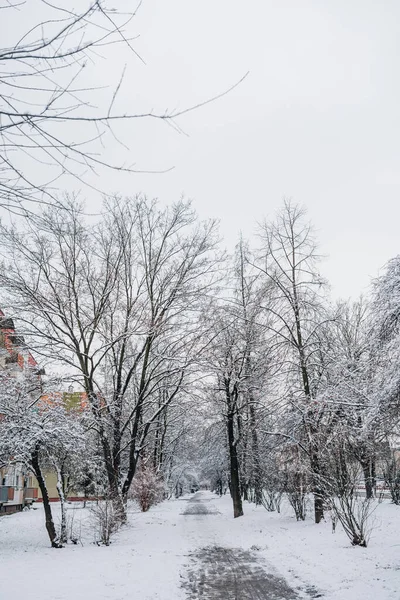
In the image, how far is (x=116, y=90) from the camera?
2.45m

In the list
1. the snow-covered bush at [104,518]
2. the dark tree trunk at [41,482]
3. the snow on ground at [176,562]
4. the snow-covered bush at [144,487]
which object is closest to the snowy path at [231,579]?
the snow on ground at [176,562]

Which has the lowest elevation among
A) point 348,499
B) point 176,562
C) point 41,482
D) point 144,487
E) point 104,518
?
point 144,487

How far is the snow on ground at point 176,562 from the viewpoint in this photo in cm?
660

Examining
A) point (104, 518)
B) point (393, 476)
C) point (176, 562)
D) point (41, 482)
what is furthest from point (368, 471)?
point (41, 482)

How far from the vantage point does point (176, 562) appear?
30.9 feet

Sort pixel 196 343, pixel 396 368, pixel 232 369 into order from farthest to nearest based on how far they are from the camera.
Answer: pixel 232 369, pixel 196 343, pixel 396 368

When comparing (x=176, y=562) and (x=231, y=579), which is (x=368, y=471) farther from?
(x=231, y=579)

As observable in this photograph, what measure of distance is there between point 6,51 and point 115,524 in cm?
1397

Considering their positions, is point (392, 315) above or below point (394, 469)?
above

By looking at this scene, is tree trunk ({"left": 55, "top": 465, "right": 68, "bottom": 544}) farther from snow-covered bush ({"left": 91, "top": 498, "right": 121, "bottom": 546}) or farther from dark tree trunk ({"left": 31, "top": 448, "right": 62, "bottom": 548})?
snow-covered bush ({"left": 91, "top": 498, "right": 121, "bottom": 546})

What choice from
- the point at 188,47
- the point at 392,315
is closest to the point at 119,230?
the point at 392,315

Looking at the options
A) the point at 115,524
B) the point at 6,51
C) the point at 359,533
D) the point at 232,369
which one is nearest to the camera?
the point at 6,51

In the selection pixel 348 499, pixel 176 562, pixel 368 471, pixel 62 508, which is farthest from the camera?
pixel 368 471

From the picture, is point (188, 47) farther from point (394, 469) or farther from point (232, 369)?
point (394, 469)
